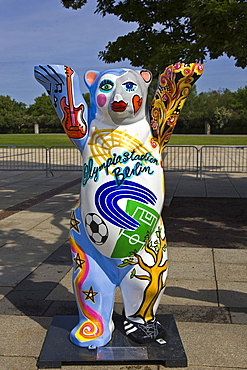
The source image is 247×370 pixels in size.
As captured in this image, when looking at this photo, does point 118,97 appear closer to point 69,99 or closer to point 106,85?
point 106,85

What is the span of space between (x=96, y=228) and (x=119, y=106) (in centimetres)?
99

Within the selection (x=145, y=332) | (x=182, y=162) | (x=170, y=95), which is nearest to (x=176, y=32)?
(x=170, y=95)

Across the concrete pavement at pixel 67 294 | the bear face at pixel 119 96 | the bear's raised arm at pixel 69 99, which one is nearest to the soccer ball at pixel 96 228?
the bear's raised arm at pixel 69 99

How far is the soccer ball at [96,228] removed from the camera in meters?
3.71

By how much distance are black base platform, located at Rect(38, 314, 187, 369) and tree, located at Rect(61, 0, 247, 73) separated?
491cm

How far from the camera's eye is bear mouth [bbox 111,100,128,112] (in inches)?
144

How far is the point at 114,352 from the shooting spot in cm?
376

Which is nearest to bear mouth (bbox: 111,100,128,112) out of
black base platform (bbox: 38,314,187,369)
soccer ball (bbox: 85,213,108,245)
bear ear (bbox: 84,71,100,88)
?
bear ear (bbox: 84,71,100,88)

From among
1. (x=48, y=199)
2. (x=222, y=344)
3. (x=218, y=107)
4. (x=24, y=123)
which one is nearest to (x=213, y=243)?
(x=222, y=344)

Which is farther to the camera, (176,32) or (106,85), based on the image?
(176,32)

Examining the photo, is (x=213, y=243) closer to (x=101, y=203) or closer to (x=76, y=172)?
(x=101, y=203)

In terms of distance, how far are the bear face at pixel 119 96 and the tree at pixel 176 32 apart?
12.3 ft

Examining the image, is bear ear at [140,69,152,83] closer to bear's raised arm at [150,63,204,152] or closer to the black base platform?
bear's raised arm at [150,63,204,152]

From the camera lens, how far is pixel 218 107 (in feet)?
216
